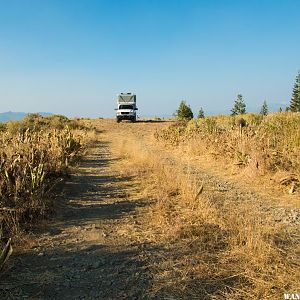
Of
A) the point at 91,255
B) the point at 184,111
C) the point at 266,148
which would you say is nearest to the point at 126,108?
the point at 184,111

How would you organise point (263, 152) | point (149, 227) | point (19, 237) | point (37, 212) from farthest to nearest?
point (263, 152) → point (37, 212) → point (149, 227) → point (19, 237)

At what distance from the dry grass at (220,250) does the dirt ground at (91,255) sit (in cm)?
18

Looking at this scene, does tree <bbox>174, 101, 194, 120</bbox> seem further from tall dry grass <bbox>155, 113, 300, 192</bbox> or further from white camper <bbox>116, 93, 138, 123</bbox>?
tall dry grass <bbox>155, 113, 300, 192</bbox>

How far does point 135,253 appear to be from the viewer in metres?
4.20

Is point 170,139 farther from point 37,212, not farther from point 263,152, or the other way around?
point 37,212

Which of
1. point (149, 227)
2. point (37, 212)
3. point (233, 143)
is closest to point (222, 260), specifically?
point (149, 227)

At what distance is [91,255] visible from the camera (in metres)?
4.20

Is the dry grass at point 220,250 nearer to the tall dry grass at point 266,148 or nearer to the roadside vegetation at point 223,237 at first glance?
the roadside vegetation at point 223,237

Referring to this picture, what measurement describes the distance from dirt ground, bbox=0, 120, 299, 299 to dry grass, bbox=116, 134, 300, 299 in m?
0.18

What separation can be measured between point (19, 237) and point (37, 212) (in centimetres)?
96

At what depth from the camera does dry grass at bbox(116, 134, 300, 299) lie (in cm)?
329

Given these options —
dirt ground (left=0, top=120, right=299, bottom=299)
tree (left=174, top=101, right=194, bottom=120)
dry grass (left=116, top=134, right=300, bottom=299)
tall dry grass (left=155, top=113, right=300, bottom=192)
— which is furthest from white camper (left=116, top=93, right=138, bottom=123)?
dry grass (left=116, top=134, right=300, bottom=299)

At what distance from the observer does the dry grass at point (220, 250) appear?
3.29 metres

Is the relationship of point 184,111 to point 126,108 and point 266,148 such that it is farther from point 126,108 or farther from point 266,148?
point 266,148
